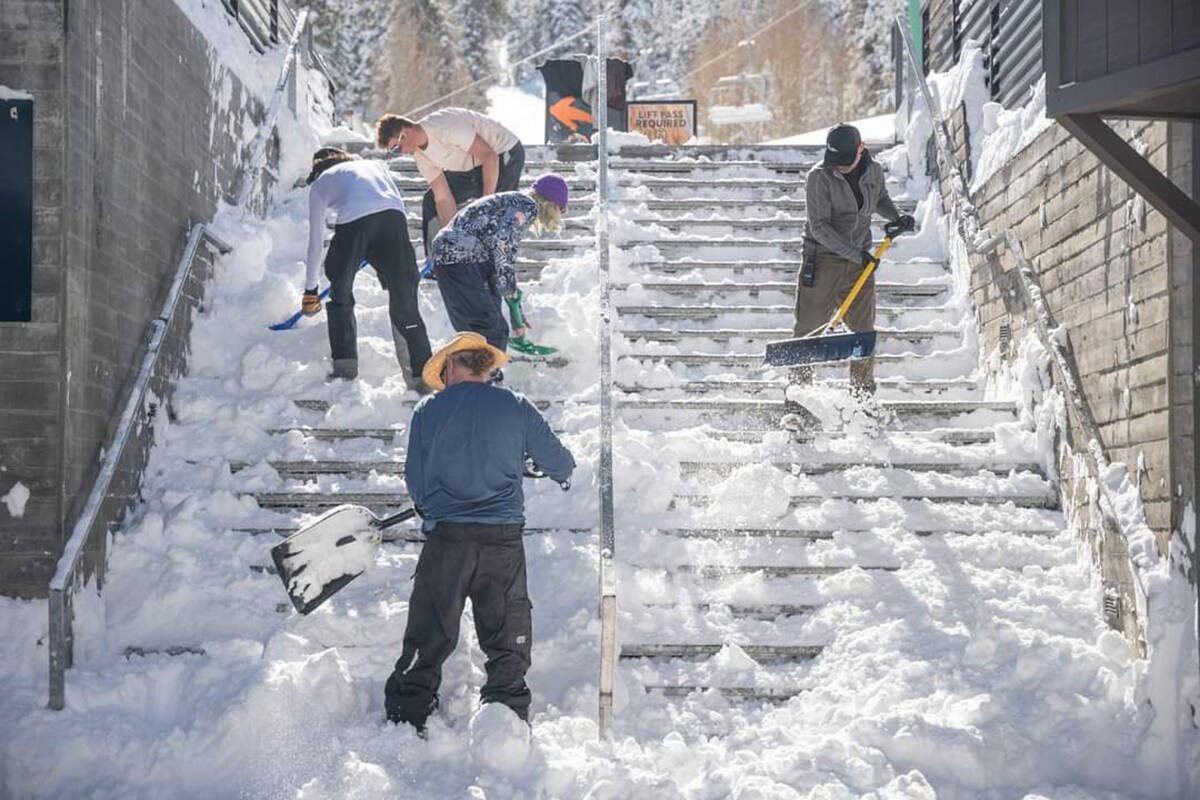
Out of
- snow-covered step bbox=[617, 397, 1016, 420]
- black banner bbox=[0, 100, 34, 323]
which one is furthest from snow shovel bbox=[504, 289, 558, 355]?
black banner bbox=[0, 100, 34, 323]

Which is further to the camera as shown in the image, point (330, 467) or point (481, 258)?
point (481, 258)

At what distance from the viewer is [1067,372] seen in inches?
241

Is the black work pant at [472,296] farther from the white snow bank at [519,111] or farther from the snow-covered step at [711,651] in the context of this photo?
the white snow bank at [519,111]

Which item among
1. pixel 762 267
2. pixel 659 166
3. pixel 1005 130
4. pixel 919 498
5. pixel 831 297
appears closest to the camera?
pixel 919 498

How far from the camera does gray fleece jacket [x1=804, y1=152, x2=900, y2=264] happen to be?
24.0 feet

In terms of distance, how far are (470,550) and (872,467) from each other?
280cm

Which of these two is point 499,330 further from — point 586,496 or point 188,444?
point 188,444

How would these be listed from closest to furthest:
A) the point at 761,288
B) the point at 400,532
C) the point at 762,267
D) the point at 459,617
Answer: the point at 459,617
the point at 400,532
the point at 761,288
the point at 762,267

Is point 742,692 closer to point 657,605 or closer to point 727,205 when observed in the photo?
point 657,605

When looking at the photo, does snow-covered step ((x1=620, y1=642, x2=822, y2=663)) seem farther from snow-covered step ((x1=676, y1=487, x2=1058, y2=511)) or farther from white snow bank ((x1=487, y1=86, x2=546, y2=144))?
white snow bank ((x1=487, y1=86, x2=546, y2=144))

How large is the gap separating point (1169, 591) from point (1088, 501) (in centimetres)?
101

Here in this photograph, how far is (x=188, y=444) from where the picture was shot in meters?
6.76

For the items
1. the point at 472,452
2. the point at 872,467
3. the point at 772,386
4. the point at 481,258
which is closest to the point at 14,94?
the point at 481,258

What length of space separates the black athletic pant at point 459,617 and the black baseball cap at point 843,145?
359 centimetres
